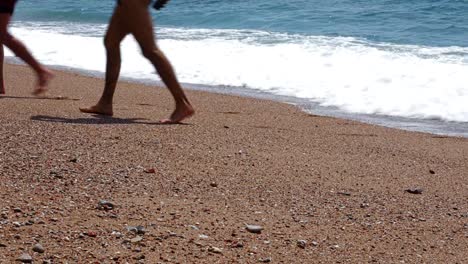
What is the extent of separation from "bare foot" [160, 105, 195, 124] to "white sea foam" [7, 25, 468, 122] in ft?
9.72

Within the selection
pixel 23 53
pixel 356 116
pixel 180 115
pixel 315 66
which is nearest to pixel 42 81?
pixel 23 53

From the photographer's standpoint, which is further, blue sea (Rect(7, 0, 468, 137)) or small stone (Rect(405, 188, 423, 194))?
blue sea (Rect(7, 0, 468, 137))

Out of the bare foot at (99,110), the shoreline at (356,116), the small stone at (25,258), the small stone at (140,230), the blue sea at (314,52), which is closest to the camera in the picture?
the small stone at (25,258)

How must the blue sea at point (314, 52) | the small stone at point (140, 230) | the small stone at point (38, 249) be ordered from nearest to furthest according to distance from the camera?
the small stone at point (38, 249)
the small stone at point (140, 230)
the blue sea at point (314, 52)

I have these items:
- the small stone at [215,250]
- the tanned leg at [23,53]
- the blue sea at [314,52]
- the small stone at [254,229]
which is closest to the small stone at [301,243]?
the small stone at [254,229]

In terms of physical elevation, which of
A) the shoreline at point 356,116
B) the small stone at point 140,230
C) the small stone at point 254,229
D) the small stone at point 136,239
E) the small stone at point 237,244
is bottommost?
the shoreline at point 356,116

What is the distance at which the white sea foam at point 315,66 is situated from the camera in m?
10.4

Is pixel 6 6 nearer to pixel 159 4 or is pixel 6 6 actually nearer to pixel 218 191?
pixel 159 4

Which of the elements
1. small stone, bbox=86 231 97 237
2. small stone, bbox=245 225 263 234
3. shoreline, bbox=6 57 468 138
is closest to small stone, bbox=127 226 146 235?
small stone, bbox=86 231 97 237

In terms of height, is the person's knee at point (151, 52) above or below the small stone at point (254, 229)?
above

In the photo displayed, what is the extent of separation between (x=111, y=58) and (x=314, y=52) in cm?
711

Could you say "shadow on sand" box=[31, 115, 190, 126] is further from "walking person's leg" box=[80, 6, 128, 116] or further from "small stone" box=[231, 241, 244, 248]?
"small stone" box=[231, 241, 244, 248]

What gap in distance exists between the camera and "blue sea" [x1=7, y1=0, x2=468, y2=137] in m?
10.4

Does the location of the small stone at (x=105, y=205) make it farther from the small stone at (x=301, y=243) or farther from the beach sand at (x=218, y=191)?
the small stone at (x=301, y=243)
